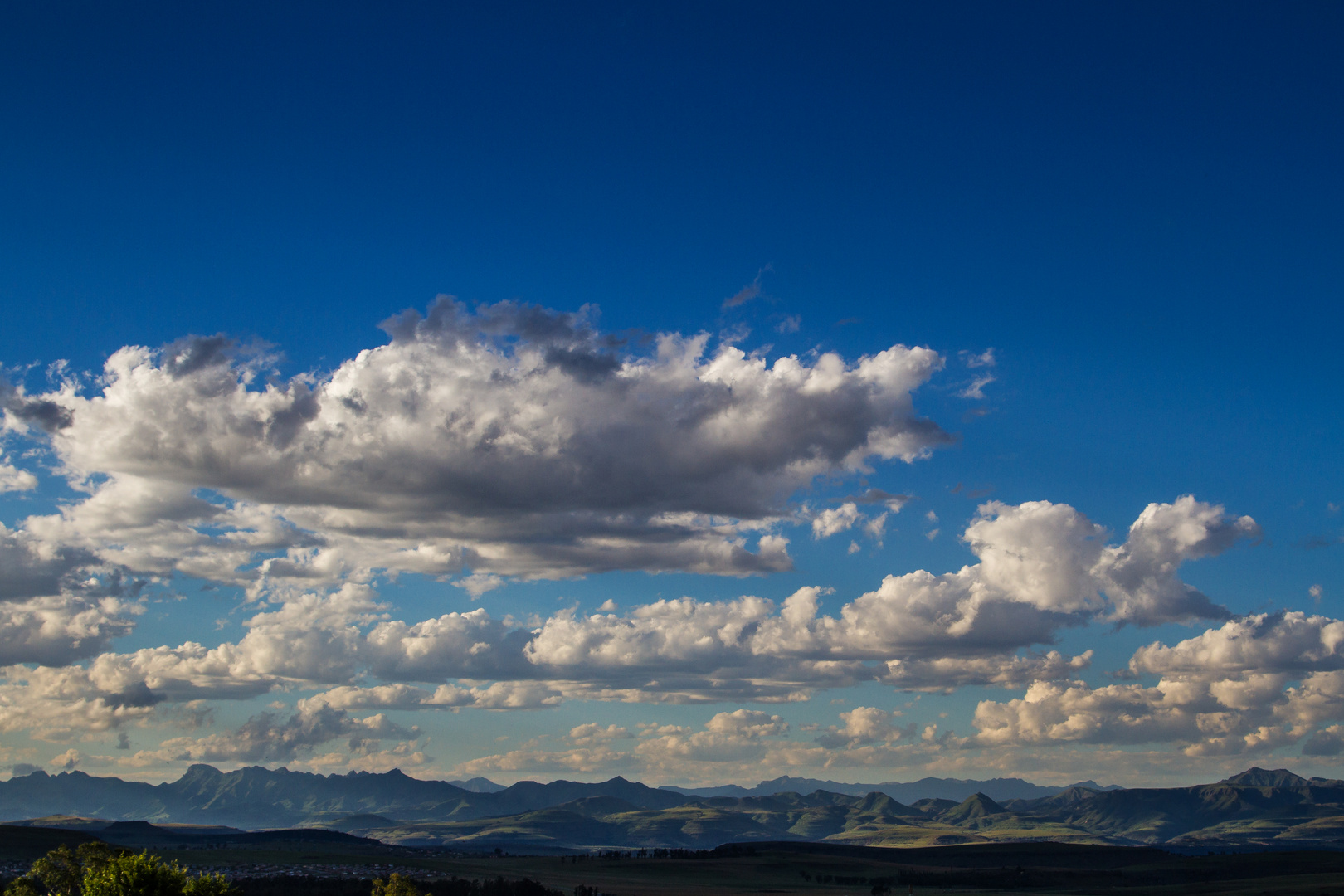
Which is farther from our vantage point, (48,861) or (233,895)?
(48,861)

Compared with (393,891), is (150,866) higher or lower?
higher

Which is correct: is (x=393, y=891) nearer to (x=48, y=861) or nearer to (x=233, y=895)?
(x=233, y=895)

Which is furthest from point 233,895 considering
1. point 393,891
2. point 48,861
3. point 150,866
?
point 48,861

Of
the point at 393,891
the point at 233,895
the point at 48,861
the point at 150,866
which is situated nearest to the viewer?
the point at 150,866

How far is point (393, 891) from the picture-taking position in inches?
5369

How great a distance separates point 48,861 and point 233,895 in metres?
74.6

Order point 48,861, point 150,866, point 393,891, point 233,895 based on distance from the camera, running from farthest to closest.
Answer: point 48,861 → point 393,891 → point 233,895 → point 150,866

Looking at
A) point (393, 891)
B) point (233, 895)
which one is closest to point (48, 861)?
point (393, 891)

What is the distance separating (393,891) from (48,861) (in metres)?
59.6

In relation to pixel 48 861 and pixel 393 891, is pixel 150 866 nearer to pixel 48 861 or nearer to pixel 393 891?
pixel 393 891

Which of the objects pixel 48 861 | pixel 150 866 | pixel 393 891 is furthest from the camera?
pixel 48 861

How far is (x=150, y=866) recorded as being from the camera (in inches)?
3730

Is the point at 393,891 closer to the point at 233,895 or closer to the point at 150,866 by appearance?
the point at 233,895

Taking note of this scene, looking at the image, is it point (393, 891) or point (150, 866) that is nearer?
point (150, 866)
